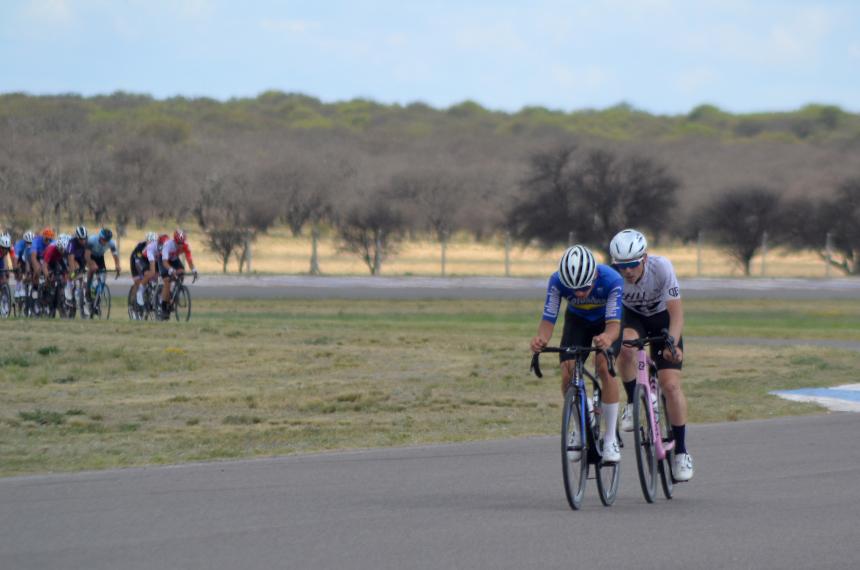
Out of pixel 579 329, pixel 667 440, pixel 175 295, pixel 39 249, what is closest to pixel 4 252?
pixel 39 249

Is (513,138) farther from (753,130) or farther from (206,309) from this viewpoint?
(206,309)

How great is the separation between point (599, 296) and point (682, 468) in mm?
1378

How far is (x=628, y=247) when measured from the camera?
9945mm

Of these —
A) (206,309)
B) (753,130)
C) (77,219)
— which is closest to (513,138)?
(753,130)

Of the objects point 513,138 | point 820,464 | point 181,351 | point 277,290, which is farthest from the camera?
point 513,138

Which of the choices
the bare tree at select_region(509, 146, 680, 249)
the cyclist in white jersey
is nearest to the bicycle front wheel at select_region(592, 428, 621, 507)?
the cyclist in white jersey

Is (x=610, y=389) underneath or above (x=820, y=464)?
above

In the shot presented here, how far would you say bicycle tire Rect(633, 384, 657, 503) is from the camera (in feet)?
33.0

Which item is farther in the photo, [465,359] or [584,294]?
[465,359]

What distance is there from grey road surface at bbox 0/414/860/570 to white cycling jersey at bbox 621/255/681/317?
4.48ft

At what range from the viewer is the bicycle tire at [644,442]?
10047 millimetres

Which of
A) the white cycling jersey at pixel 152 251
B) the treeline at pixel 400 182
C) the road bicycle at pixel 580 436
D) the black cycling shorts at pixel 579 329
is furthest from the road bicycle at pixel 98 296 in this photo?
the treeline at pixel 400 182

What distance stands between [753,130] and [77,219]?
311 ft

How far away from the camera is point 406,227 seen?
230 feet
